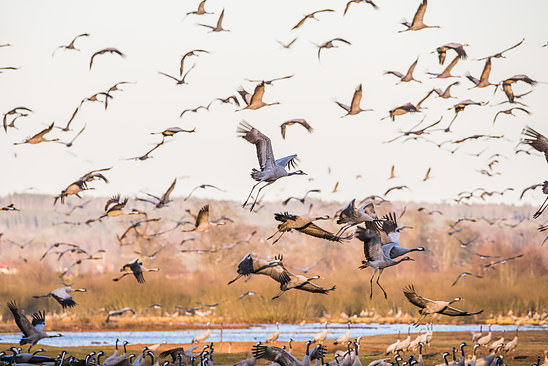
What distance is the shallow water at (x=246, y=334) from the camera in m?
30.0

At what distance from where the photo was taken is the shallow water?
30000 mm

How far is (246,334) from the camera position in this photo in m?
32.0

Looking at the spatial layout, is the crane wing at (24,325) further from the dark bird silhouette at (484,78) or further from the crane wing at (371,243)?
the dark bird silhouette at (484,78)

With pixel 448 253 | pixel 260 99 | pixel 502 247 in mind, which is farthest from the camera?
pixel 448 253

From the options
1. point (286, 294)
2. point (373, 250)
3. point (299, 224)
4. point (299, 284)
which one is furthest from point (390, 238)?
point (286, 294)

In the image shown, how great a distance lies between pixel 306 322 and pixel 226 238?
13.3 metres

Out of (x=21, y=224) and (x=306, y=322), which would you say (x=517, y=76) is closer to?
(x=306, y=322)

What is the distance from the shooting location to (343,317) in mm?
35906

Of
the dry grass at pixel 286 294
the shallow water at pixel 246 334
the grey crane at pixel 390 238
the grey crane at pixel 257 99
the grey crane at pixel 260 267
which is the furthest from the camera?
the dry grass at pixel 286 294

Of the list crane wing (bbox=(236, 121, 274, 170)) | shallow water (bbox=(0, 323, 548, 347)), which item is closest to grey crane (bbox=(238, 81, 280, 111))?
crane wing (bbox=(236, 121, 274, 170))

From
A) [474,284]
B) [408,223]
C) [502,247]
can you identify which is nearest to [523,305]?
[474,284]

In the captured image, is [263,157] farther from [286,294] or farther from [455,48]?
[286,294]

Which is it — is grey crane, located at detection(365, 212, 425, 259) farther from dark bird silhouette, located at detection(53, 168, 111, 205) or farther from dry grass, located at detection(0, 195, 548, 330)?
dry grass, located at detection(0, 195, 548, 330)

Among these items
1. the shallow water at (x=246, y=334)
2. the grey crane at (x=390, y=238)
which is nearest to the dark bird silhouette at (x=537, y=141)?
the grey crane at (x=390, y=238)
